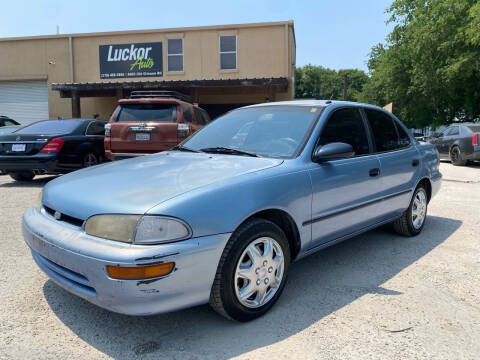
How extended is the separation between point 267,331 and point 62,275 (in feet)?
4.28

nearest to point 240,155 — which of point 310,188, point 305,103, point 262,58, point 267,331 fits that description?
point 310,188

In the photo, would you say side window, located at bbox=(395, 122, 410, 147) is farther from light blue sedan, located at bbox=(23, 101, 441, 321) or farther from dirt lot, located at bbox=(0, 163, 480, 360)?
dirt lot, located at bbox=(0, 163, 480, 360)

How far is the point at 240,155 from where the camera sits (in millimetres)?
3199

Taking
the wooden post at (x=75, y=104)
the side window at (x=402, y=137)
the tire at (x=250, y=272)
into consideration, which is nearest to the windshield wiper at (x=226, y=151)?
the tire at (x=250, y=272)

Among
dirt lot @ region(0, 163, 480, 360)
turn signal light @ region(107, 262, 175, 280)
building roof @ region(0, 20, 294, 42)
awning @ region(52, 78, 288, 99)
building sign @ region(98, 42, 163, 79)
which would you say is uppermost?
building roof @ region(0, 20, 294, 42)

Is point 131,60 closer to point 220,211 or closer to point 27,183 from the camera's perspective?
point 27,183

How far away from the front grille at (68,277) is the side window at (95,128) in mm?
6165

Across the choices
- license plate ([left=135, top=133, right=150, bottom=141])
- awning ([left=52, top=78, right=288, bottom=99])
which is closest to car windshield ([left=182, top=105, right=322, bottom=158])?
license plate ([left=135, top=133, right=150, bottom=141])

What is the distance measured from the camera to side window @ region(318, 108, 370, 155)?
3422mm

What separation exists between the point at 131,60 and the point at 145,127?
47.1ft

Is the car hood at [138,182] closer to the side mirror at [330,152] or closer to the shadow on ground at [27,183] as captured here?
the side mirror at [330,152]

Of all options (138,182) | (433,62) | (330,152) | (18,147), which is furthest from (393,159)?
(433,62)

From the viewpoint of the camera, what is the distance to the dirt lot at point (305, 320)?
2.27 metres

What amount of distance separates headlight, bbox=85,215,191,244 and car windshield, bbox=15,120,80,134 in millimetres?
6318
